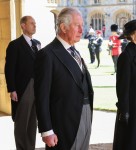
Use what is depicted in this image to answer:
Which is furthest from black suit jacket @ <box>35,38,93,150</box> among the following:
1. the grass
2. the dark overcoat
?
the grass

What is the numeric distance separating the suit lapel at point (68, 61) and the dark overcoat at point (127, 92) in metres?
0.84

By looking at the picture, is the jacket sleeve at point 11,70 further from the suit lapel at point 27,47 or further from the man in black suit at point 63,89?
the man in black suit at point 63,89

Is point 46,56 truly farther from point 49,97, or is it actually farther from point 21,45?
point 21,45

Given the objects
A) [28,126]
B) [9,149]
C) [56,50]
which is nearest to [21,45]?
[28,126]

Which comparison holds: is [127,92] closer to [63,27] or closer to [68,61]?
[68,61]

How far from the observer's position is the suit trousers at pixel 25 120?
205 inches

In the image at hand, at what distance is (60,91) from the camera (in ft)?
11.3

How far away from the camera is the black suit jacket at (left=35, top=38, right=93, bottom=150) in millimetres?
3379

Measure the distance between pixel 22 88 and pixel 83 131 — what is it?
180 cm

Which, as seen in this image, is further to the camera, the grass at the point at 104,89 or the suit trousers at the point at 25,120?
the grass at the point at 104,89

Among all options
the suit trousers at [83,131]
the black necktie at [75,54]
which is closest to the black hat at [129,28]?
the black necktie at [75,54]

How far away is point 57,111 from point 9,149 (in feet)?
8.98

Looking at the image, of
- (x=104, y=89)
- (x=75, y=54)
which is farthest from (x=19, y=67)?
(x=104, y=89)

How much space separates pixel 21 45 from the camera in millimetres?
5328
